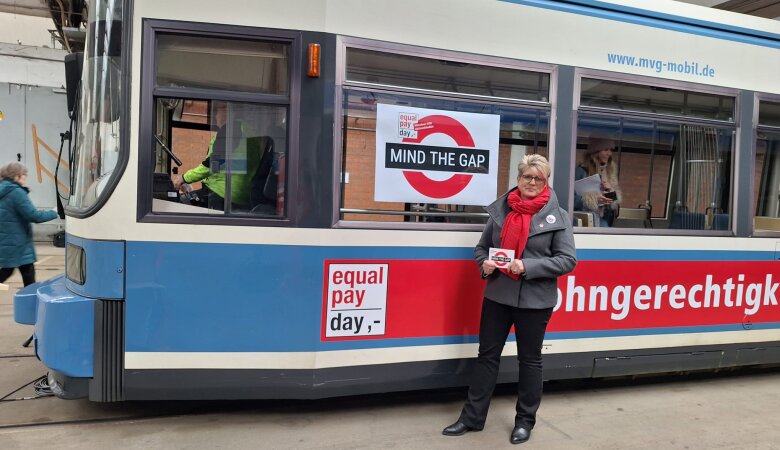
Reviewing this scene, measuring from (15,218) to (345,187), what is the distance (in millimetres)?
3728

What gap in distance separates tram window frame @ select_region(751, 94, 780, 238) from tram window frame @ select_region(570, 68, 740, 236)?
0.73ft

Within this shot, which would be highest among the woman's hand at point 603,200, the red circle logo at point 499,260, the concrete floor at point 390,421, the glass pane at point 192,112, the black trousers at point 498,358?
the glass pane at point 192,112

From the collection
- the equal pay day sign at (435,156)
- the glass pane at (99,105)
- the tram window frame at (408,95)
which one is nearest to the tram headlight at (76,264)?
the glass pane at (99,105)

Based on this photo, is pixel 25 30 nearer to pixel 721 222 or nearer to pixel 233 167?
pixel 233 167

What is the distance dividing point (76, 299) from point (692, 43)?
4460 millimetres

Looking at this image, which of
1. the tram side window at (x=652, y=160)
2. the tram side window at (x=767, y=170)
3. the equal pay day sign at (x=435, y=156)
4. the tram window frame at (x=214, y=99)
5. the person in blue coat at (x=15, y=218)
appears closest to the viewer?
the tram window frame at (x=214, y=99)

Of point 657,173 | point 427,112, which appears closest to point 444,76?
point 427,112

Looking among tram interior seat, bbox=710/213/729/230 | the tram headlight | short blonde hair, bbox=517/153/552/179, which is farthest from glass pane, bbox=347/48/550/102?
the tram headlight

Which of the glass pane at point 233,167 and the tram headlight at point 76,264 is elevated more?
the glass pane at point 233,167

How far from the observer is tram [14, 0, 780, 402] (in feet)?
10.5

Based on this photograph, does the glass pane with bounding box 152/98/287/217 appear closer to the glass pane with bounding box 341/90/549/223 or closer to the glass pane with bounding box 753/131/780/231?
the glass pane with bounding box 341/90/549/223

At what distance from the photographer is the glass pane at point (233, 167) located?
3270 millimetres

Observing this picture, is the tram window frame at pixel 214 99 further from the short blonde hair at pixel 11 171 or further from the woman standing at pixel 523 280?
the short blonde hair at pixel 11 171

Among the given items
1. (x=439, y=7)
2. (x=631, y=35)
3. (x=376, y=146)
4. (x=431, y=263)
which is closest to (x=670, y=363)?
(x=431, y=263)
